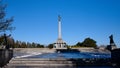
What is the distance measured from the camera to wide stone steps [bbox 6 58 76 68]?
57.7 ft

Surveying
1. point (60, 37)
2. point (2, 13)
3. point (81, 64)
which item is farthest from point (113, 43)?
point (60, 37)

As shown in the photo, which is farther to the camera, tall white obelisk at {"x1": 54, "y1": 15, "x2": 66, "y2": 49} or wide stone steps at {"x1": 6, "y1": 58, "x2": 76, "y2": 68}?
tall white obelisk at {"x1": 54, "y1": 15, "x2": 66, "y2": 49}

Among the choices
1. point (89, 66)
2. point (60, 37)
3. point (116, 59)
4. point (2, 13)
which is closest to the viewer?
point (2, 13)

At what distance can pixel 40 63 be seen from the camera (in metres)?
18.2

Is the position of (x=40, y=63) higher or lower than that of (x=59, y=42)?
lower

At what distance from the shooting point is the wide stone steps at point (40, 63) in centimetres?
1759

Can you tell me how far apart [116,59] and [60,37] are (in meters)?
45.4

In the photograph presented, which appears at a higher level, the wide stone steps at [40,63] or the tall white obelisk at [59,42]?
the tall white obelisk at [59,42]

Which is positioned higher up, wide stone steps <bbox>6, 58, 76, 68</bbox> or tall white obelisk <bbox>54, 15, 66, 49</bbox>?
tall white obelisk <bbox>54, 15, 66, 49</bbox>

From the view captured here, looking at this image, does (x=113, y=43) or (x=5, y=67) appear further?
(x=113, y=43)

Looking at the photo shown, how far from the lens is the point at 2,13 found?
53.4 feet

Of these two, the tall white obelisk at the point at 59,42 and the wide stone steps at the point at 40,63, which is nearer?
the wide stone steps at the point at 40,63

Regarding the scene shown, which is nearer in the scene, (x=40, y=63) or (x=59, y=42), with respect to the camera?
(x=40, y=63)

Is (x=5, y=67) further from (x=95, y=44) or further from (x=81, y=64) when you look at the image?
(x=95, y=44)
